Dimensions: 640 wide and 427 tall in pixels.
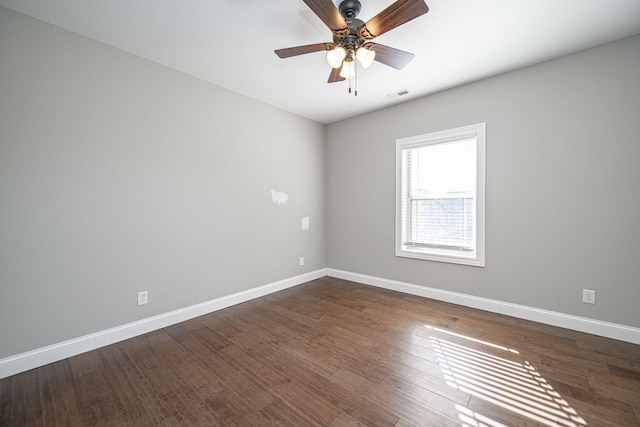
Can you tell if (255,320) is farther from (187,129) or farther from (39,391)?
(187,129)

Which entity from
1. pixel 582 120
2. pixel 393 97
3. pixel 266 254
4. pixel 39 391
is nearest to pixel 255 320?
pixel 266 254

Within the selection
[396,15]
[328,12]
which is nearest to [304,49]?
[328,12]

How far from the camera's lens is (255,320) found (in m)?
2.79

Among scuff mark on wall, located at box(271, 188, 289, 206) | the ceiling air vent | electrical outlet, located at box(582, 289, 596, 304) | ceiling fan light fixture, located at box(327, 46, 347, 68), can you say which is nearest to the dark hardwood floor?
electrical outlet, located at box(582, 289, 596, 304)

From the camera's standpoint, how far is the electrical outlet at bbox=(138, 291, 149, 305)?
8.14 feet

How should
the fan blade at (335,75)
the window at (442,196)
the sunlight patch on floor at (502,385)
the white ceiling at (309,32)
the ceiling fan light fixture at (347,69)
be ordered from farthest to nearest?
the window at (442,196) → the fan blade at (335,75) → the ceiling fan light fixture at (347,69) → the white ceiling at (309,32) → the sunlight patch on floor at (502,385)

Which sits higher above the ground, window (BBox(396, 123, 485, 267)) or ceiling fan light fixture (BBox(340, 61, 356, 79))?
ceiling fan light fixture (BBox(340, 61, 356, 79))

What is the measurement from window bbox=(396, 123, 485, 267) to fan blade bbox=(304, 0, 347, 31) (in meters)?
2.11

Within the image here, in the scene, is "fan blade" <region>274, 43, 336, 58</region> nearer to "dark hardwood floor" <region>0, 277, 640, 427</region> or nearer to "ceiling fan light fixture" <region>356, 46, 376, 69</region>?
"ceiling fan light fixture" <region>356, 46, 376, 69</region>

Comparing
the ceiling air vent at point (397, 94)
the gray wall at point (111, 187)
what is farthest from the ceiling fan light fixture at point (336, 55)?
the gray wall at point (111, 187)

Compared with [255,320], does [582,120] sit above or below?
above

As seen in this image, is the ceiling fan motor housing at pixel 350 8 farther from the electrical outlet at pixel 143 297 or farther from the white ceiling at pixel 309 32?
Result: the electrical outlet at pixel 143 297

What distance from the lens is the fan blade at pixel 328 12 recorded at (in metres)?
1.53

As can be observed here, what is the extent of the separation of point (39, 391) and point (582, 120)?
495 cm
